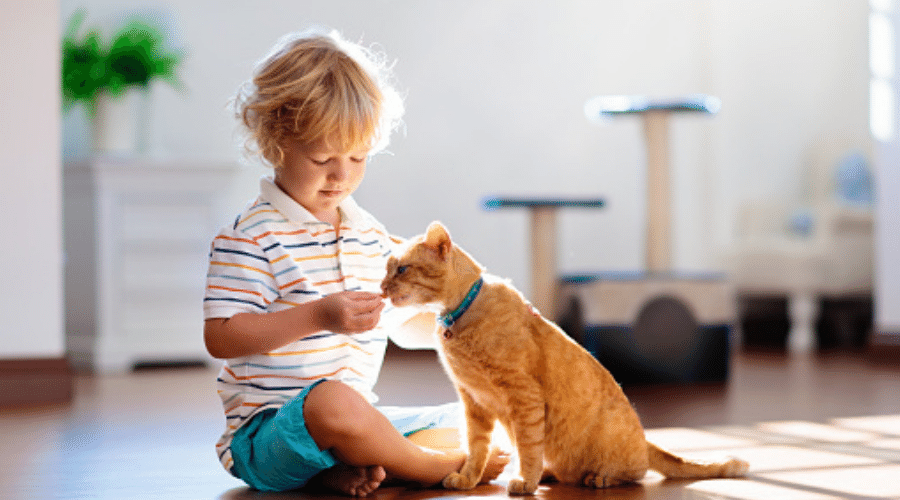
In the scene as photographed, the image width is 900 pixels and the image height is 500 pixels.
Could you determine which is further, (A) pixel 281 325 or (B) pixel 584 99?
(B) pixel 584 99

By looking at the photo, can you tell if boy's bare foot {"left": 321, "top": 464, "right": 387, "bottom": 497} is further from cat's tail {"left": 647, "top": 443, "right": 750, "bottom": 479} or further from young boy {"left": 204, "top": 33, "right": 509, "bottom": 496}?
cat's tail {"left": 647, "top": 443, "right": 750, "bottom": 479}

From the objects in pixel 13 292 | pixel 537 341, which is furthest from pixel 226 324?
pixel 13 292

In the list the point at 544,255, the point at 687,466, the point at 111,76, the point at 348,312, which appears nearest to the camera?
the point at 348,312

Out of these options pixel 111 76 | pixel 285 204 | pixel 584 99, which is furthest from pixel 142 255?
pixel 285 204

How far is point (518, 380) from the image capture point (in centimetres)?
168

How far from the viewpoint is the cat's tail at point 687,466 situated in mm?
1845

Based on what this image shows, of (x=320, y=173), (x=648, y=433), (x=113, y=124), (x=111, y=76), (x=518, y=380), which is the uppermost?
(x=111, y=76)

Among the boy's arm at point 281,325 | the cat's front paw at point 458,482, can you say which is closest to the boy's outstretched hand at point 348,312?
the boy's arm at point 281,325

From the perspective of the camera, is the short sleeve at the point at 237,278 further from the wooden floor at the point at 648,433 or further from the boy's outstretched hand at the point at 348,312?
the wooden floor at the point at 648,433

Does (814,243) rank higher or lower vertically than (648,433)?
higher

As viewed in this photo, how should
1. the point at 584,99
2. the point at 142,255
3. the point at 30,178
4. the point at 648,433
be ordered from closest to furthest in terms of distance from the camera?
the point at 648,433, the point at 30,178, the point at 142,255, the point at 584,99

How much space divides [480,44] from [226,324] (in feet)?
12.7

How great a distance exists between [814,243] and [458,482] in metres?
3.71

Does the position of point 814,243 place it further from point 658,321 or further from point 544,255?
point 658,321
